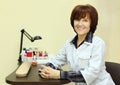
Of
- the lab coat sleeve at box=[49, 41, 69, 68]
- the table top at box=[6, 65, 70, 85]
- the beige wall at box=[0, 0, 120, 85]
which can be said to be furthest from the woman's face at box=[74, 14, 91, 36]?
the beige wall at box=[0, 0, 120, 85]

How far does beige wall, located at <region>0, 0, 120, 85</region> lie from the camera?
2471mm

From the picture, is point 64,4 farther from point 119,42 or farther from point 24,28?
point 119,42

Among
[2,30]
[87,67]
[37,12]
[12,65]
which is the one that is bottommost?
[12,65]

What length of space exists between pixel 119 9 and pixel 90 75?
127 centimetres

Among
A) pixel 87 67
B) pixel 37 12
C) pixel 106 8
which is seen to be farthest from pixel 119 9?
pixel 87 67

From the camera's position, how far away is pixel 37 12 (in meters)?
2.48

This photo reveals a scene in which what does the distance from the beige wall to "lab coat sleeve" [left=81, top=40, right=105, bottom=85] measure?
3.20 feet

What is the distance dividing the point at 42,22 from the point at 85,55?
1.04 metres

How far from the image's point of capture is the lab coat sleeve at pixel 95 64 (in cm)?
149

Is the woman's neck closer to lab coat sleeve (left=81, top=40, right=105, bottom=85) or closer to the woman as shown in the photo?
the woman

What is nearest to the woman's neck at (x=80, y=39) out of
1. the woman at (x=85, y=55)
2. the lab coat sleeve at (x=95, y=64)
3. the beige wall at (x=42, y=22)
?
the woman at (x=85, y=55)

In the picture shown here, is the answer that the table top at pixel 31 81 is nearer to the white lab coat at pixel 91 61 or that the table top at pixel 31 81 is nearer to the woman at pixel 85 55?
the woman at pixel 85 55

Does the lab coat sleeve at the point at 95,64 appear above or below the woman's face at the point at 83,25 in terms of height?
below

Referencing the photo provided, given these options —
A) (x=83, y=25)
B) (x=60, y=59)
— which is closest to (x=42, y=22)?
(x=60, y=59)
